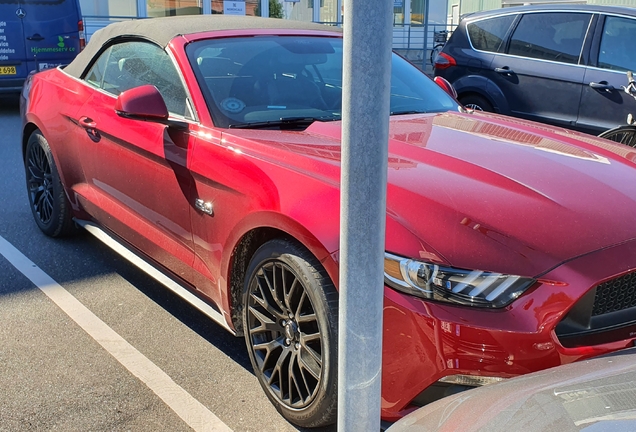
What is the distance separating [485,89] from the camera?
7.80 m

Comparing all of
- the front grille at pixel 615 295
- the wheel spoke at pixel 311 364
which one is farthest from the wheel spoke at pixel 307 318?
the front grille at pixel 615 295

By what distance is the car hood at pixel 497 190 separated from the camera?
237 cm

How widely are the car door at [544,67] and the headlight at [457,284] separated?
5403 mm

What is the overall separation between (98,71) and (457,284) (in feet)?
10.0

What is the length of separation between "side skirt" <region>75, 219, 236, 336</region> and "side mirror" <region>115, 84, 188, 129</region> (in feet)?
2.64

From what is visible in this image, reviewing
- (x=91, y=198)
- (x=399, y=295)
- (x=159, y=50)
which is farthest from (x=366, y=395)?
(x=91, y=198)

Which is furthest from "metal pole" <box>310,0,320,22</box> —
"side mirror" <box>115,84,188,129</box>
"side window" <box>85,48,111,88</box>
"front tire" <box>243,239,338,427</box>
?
"front tire" <box>243,239,338,427</box>

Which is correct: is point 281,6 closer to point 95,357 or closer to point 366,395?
point 95,357

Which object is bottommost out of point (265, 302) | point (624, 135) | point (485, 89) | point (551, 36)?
point (265, 302)

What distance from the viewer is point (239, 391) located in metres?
3.16

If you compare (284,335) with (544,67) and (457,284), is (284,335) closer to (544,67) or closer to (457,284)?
(457,284)

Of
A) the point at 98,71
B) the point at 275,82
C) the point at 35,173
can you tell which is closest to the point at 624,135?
the point at 275,82

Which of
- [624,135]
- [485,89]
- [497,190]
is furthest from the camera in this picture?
[485,89]

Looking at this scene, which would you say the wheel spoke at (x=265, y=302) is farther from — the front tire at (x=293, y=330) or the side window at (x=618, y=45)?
the side window at (x=618, y=45)
